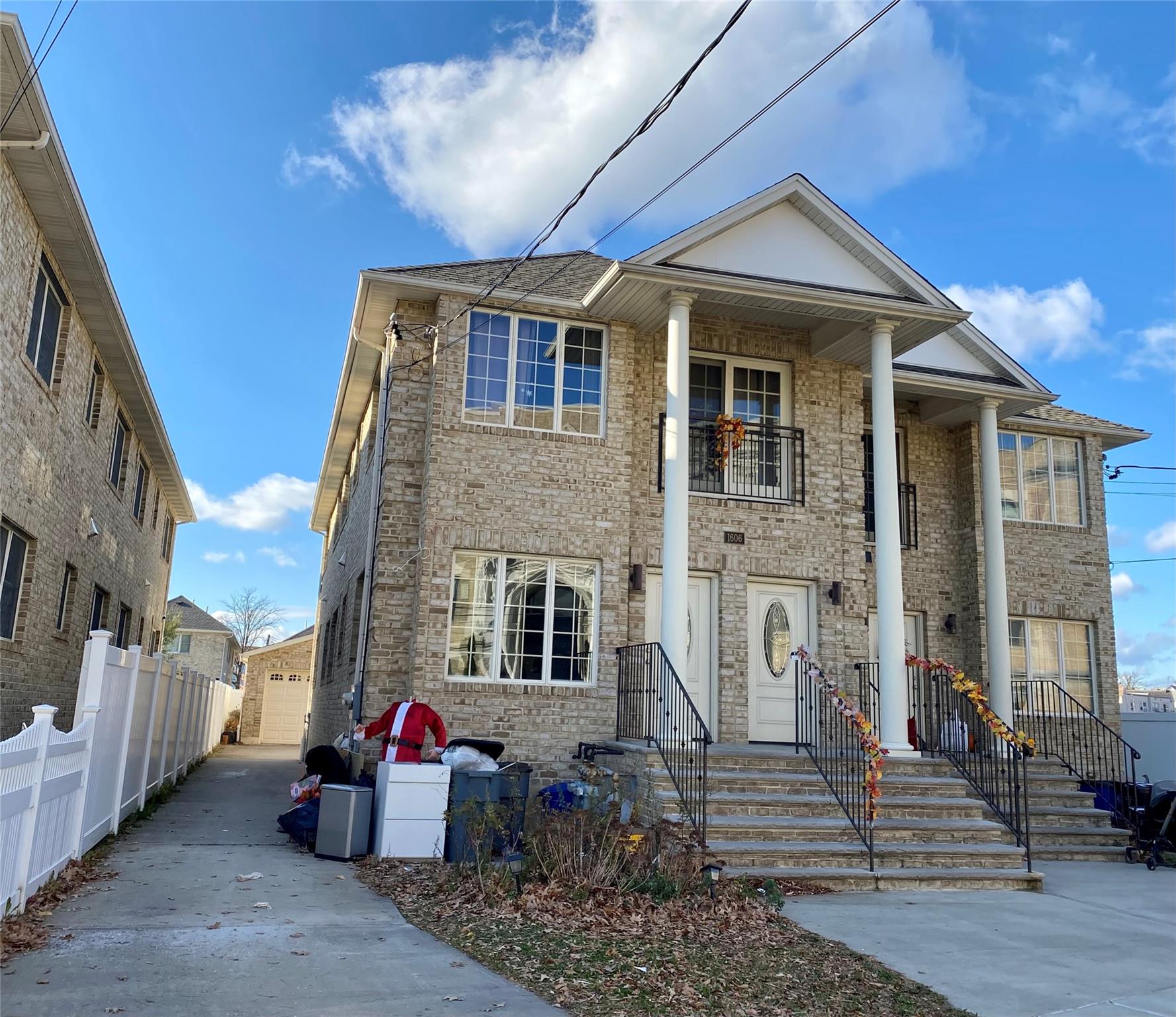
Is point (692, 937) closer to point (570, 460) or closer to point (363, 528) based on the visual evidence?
point (570, 460)

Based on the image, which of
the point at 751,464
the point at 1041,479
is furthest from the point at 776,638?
the point at 1041,479

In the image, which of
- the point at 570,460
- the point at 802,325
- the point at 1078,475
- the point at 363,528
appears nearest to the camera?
the point at 570,460

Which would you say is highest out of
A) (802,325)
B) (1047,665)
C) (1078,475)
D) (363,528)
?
(802,325)

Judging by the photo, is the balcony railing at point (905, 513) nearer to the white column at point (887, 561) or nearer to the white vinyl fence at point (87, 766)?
the white column at point (887, 561)

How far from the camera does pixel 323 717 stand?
19609mm

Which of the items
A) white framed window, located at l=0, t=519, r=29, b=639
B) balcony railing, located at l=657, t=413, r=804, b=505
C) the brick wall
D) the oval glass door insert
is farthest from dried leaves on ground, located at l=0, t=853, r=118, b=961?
the oval glass door insert

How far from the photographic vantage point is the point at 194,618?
147ft

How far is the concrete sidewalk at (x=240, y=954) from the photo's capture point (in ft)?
16.1

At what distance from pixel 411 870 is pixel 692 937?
3.02 m

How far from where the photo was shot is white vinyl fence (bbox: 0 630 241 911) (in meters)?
6.11

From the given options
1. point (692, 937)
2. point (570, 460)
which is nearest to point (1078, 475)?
point (570, 460)

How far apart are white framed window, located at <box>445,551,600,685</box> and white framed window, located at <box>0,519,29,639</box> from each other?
493cm

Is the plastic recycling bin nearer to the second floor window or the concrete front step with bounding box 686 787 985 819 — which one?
the concrete front step with bounding box 686 787 985 819

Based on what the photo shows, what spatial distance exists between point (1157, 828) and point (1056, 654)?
4.09m
